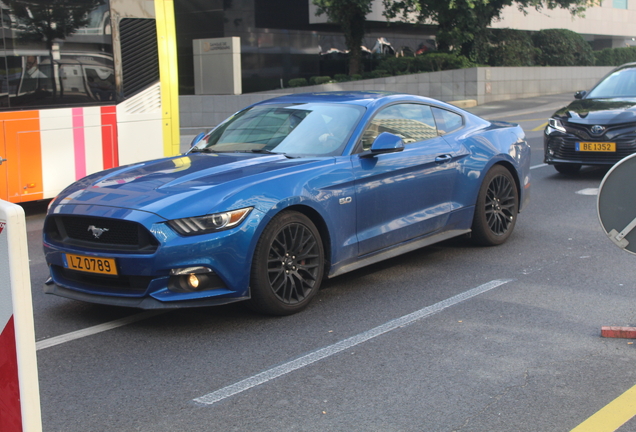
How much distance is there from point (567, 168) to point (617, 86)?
1.54 m

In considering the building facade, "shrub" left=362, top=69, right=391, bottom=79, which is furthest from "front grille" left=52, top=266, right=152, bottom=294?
"shrub" left=362, top=69, right=391, bottom=79

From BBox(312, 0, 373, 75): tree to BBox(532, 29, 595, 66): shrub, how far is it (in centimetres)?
896

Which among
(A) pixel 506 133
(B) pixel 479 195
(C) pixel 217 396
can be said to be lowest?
(C) pixel 217 396

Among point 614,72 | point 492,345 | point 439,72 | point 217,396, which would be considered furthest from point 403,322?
point 439,72

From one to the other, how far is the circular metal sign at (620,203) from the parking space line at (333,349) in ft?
4.55

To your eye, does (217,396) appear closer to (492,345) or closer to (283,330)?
(283,330)

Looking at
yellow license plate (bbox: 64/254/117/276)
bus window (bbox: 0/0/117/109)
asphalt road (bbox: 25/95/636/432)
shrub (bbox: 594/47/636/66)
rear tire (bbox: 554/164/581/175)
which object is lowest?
asphalt road (bbox: 25/95/636/432)

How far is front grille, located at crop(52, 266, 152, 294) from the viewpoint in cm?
482

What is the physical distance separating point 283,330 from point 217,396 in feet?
3.62

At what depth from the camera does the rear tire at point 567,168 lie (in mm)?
11852

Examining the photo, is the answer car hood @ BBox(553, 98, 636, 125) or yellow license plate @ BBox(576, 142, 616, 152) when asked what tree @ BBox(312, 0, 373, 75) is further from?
yellow license plate @ BBox(576, 142, 616, 152)

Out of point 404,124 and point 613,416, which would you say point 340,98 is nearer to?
point 404,124

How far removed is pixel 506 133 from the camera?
297 inches

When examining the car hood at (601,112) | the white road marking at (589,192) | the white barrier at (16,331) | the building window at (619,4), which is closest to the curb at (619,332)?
the white barrier at (16,331)
